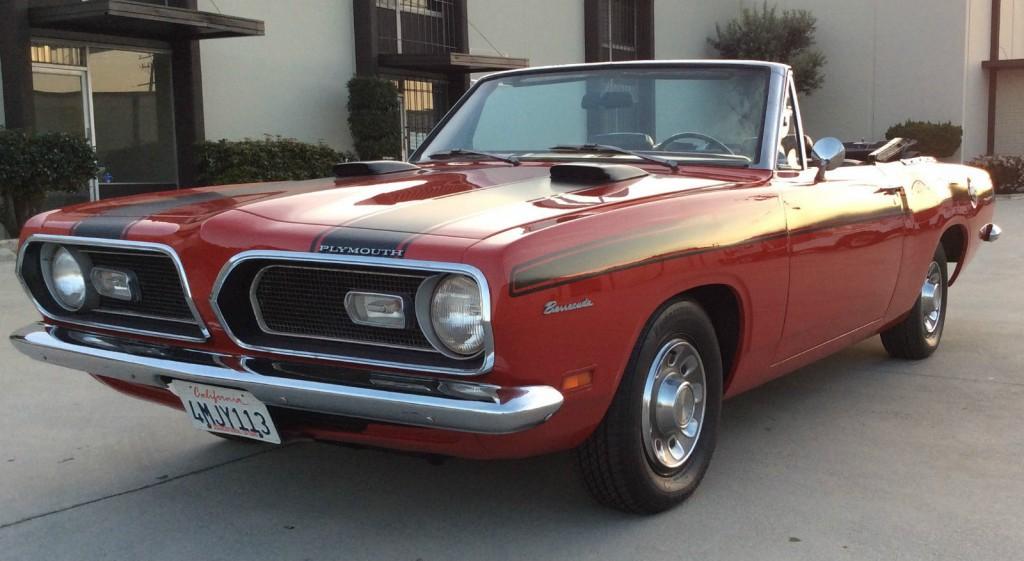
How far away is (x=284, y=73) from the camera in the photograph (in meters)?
16.3

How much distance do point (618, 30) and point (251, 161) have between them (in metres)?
12.7

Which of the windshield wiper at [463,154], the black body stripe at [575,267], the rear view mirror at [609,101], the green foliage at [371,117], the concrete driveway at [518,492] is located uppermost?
the green foliage at [371,117]

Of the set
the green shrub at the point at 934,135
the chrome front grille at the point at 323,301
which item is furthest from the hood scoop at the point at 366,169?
the green shrub at the point at 934,135

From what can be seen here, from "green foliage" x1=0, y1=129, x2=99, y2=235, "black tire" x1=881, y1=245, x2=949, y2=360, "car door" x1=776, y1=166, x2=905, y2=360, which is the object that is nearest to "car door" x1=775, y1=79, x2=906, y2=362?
"car door" x1=776, y1=166, x2=905, y2=360

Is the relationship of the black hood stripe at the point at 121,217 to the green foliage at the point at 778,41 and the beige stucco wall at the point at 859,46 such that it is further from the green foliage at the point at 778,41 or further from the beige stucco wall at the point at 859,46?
the green foliage at the point at 778,41

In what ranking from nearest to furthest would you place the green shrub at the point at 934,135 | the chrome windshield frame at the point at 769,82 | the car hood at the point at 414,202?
the car hood at the point at 414,202, the chrome windshield frame at the point at 769,82, the green shrub at the point at 934,135

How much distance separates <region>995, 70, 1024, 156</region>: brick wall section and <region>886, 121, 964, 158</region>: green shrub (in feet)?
11.7

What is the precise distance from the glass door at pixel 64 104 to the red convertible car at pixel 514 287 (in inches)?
399

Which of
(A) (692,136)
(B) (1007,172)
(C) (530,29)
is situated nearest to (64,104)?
(C) (530,29)

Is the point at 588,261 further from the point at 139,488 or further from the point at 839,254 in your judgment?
the point at 139,488

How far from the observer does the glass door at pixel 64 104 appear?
13086 millimetres

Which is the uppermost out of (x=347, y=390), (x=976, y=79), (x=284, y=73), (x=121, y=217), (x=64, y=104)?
(x=976, y=79)

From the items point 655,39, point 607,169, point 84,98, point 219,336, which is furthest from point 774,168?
point 655,39

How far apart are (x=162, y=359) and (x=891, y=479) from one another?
7.97ft
